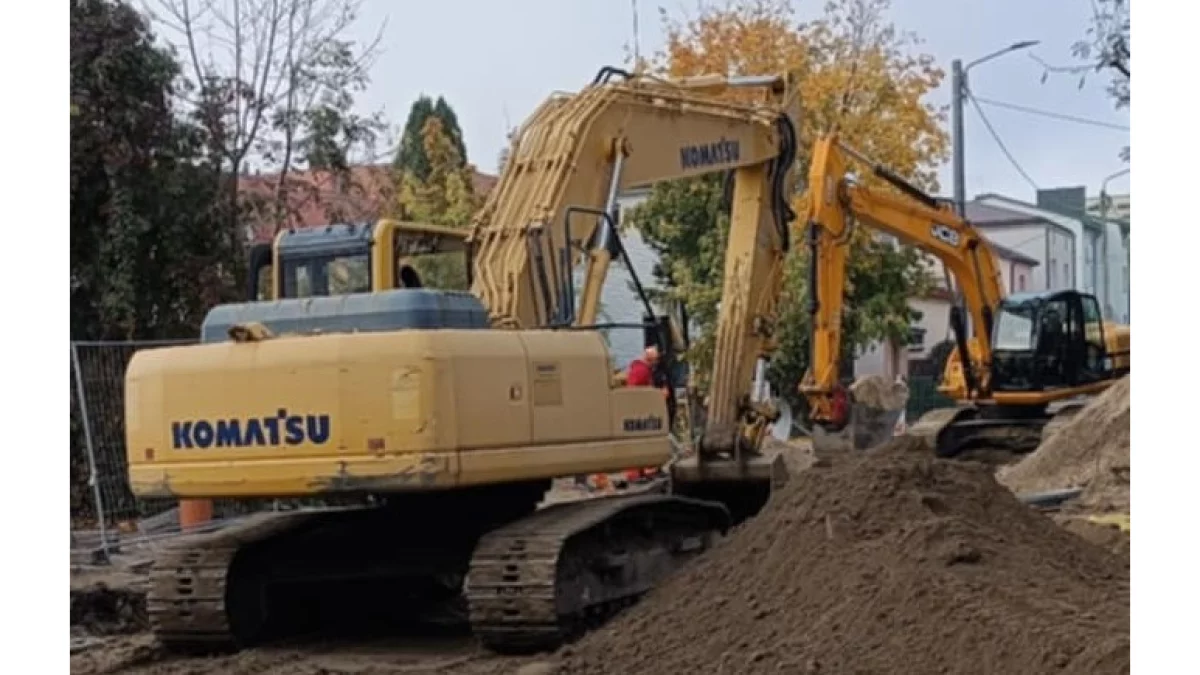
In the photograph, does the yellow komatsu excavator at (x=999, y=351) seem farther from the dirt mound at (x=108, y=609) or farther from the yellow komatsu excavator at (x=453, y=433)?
the dirt mound at (x=108, y=609)

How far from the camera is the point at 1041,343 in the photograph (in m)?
18.4

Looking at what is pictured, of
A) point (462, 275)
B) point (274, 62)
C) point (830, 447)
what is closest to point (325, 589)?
point (462, 275)

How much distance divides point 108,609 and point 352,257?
9.91 ft

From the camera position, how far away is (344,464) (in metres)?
7.82

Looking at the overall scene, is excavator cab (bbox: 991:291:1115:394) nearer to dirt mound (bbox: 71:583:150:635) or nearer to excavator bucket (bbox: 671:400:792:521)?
excavator bucket (bbox: 671:400:792:521)

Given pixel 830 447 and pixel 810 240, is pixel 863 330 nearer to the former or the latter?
pixel 830 447

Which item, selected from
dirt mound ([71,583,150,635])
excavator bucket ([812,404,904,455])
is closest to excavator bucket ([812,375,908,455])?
excavator bucket ([812,404,904,455])

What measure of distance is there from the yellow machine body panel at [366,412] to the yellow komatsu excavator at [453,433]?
10mm

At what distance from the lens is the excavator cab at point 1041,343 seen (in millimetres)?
18297

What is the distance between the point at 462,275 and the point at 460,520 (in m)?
1.42

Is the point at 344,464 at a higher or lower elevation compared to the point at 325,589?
higher

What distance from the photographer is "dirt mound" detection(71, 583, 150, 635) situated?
10539 mm

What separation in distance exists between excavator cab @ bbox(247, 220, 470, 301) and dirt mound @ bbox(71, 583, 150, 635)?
243 cm

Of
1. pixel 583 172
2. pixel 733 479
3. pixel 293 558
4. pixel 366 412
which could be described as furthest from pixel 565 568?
pixel 733 479
